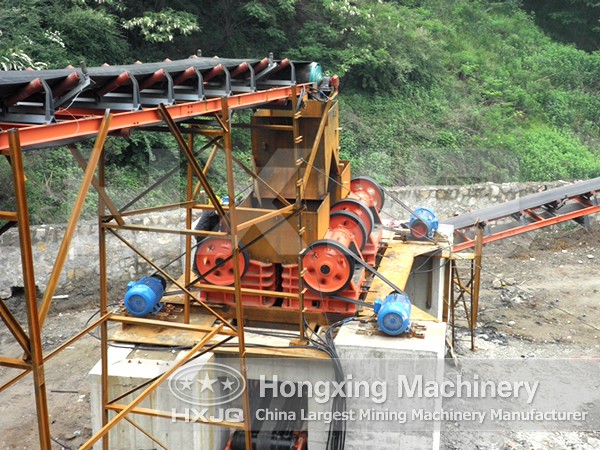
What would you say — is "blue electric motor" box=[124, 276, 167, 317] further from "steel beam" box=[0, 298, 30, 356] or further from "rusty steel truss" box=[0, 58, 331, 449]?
"steel beam" box=[0, 298, 30, 356]

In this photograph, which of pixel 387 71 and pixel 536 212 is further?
pixel 387 71

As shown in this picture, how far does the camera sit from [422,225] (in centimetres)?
1407

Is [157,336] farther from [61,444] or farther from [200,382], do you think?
[61,444]

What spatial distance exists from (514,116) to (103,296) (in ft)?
66.9

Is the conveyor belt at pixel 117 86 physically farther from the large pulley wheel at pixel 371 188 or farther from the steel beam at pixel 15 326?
the large pulley wheel at pixel 371 188

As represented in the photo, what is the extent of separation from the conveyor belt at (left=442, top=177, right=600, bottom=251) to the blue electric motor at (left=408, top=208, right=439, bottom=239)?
74.1 inches

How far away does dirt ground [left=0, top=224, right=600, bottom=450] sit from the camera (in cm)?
1062

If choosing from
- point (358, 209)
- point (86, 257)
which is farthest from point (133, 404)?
point (86, 257)

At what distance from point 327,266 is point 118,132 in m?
3.87

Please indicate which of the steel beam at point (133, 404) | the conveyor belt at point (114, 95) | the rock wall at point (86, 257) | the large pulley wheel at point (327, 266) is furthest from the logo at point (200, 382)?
the rock wall at point (86, 257)

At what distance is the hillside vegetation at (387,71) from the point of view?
60.7 ft

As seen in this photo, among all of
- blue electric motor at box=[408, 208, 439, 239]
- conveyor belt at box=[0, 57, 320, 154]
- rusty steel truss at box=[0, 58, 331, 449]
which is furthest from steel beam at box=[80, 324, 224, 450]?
blue electric motor at box=[408, 208, 439, 239]

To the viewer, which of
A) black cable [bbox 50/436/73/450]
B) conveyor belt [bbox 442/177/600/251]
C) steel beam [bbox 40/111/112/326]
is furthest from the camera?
conveyor belt [bbox 442/177/600/251]

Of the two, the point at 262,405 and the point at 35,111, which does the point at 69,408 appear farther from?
the point at 35,111
